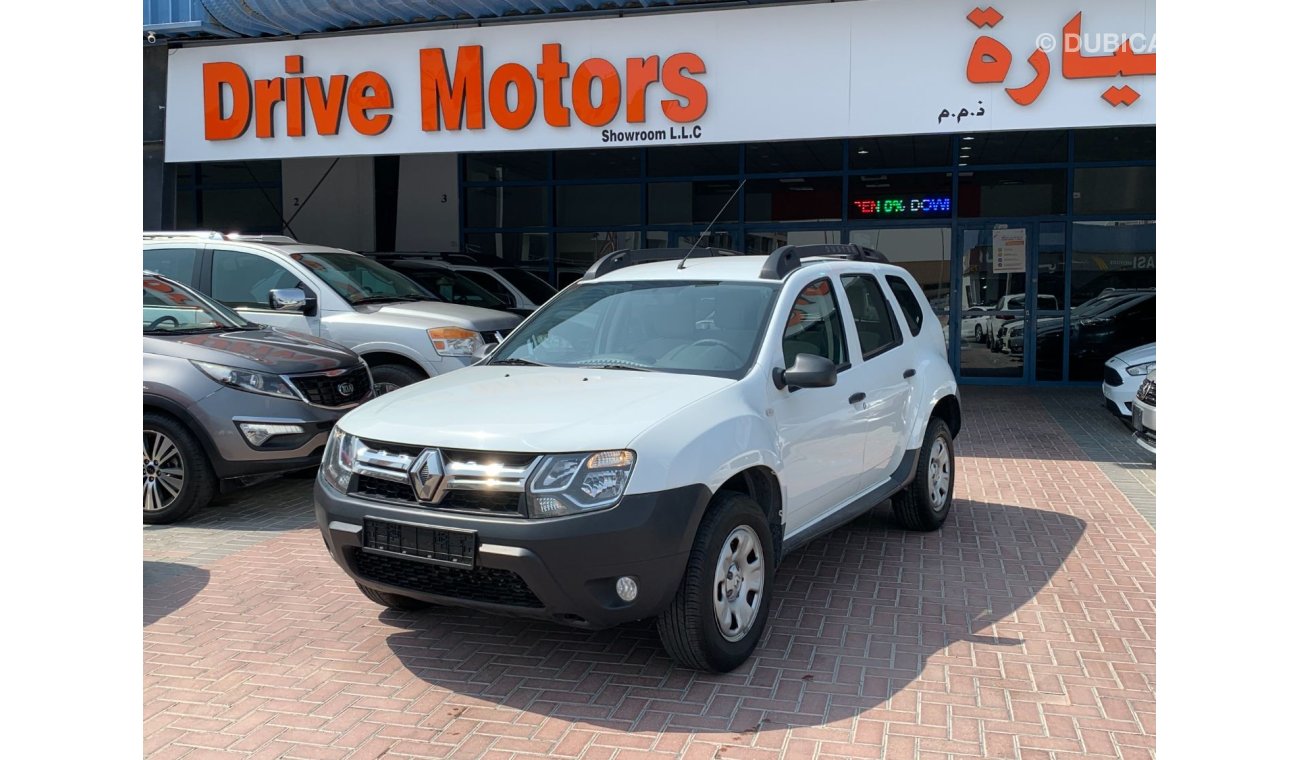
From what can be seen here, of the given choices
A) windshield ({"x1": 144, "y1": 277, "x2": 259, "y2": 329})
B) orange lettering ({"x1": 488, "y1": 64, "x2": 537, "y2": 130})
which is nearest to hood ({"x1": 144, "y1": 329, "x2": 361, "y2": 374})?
windshield ({"x1": 144, "y1": 277, "x2": 259, "y2": 329})

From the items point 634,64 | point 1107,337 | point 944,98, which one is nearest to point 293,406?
point 634,64

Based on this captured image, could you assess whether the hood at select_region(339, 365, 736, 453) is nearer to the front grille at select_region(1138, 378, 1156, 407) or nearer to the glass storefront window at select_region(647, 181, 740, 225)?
the front grille at select_region(1138, 378, 1156, 407)

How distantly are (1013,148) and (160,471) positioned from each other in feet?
39.7

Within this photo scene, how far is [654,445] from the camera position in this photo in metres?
4.00

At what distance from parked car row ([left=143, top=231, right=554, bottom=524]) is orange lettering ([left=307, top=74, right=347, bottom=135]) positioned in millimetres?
2407

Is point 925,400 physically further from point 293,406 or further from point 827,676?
point 293,406

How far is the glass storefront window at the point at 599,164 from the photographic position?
1645 cm

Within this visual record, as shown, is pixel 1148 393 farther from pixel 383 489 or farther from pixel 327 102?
pixel 327 102

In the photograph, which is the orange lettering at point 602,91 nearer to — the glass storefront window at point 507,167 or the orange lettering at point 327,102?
the orange lettering at point 327,102

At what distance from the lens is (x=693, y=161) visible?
16.1 metres

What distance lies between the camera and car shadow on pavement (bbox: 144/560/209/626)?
528cm

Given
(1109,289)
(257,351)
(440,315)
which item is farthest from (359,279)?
(1109,289)

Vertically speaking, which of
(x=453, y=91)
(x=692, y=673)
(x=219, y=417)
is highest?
(x=453, y=91)

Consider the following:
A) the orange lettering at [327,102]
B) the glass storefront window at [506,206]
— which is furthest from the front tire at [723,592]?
the glass storefront window at [506,206]
